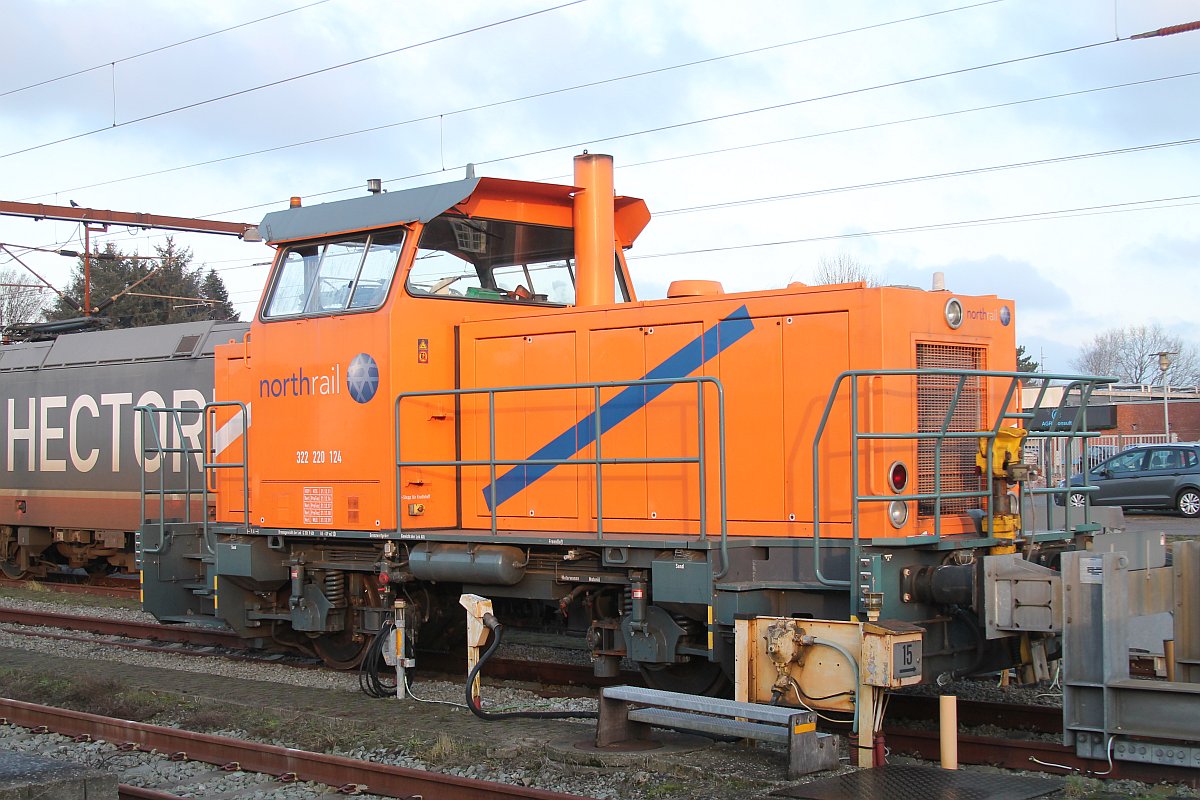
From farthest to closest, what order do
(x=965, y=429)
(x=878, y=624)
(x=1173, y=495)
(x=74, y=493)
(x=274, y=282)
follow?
(x=1173, y=495) < (x=74, y=493) < (x=274, y=282) < (x=965, y=429) < (x=878, y=624)

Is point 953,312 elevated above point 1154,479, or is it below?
above

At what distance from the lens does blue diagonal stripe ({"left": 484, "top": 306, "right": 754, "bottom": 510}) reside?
7672mm

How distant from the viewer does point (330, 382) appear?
29.6 feet

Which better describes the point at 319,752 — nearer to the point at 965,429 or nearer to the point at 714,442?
the point at 714,442

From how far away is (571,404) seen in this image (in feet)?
27.2

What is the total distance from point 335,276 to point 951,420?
4.74 metres

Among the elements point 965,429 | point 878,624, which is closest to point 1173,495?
point 965,429

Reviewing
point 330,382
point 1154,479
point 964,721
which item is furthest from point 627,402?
point 1154,479

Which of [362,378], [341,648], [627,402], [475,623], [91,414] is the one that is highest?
[362,378]

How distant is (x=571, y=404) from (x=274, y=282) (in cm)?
295

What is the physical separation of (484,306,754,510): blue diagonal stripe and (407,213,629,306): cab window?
4.77 ft

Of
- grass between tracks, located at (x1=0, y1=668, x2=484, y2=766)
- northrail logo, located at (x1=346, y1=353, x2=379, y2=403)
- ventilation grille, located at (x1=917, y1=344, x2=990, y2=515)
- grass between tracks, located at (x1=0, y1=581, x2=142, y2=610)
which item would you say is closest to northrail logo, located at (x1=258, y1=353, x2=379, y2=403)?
northrail logo, located at (x1=346, y1=353, x2=379, y2=403)

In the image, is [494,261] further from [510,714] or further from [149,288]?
[149,288]

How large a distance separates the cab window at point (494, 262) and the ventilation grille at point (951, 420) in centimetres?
279
